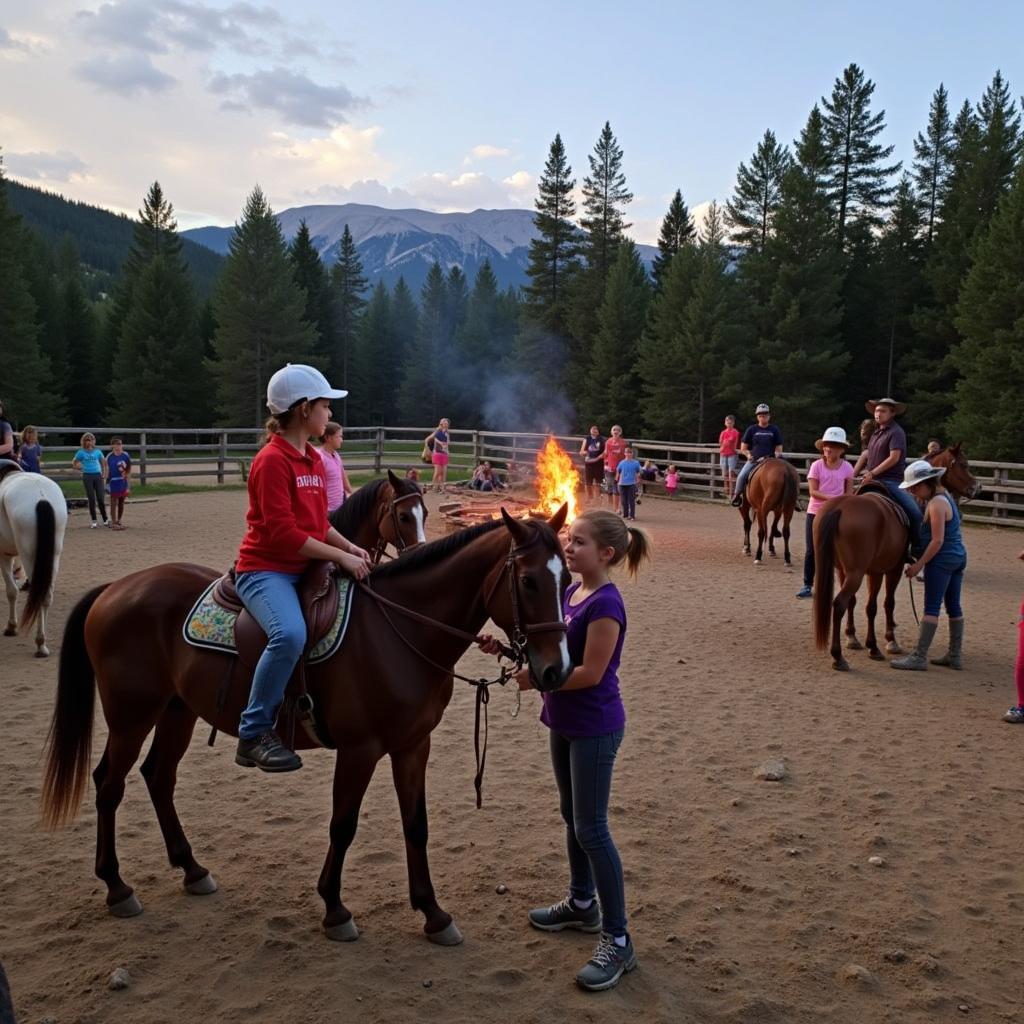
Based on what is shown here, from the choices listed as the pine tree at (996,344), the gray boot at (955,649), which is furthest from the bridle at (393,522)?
the pine tree at (996,344)

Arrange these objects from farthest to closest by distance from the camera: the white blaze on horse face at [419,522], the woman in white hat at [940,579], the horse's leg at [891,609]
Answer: the horse's leg at [891,609], the woman in white hat at [940,579], the white blaze on horse face at [419,522]

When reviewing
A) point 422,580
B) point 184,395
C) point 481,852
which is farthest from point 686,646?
point 184,395

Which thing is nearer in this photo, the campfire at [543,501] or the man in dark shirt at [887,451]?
the man in dark shirt at [887,451]

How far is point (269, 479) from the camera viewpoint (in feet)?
12.0

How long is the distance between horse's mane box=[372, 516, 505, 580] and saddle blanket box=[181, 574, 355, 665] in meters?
0.21

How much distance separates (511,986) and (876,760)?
368 cm

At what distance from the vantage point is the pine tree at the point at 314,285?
204ft

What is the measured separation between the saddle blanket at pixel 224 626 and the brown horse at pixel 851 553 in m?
5.98

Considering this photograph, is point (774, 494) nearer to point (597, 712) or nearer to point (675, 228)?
point (597, 712)

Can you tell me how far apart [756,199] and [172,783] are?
1866 inches

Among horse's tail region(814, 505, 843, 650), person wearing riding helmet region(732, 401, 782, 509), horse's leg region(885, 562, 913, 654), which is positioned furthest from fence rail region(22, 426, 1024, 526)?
horse's tail region(814, 505, 843, 650)

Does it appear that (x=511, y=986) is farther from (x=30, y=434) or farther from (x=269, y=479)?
(x=30, y=434)

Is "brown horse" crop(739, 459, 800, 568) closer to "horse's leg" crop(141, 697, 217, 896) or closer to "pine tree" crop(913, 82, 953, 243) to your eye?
"horse's leg" crop(141, 697, 217, 896)

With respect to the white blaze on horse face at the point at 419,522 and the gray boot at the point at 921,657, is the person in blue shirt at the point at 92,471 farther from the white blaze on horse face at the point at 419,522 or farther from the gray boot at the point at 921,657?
the gray boot at the point at 921,657
